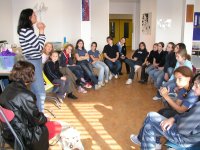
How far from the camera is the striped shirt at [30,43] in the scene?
3.02 meters

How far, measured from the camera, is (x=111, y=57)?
6629mm

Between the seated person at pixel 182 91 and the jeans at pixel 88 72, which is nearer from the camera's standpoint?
the seated person at pixel 182 91

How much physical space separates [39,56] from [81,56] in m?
2.74

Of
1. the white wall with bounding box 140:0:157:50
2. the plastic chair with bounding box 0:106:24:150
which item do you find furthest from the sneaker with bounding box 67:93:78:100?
the white wall with bounding box 140:0:157:50

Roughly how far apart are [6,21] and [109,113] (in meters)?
3.97

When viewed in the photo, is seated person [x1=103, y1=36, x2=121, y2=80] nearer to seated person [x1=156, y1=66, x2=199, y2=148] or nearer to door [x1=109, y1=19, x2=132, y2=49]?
seated person [x1=156, y1=66, x2=199, y2=148]

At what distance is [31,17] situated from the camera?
10.0 feet

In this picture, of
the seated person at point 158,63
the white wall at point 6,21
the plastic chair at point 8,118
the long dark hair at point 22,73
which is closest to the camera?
the plastic chair at point 8,118

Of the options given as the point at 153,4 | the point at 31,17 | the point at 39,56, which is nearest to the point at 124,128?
the point at 39,56

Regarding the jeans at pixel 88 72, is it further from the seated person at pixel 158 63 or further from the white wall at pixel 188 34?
the white wall at pixel 188 34

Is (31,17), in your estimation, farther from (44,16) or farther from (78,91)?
(44,16)

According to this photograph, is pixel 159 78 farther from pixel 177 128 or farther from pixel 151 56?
pixel 177 128

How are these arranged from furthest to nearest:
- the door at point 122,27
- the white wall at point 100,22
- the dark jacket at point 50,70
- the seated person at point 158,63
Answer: the door at point 122,27 < the white wall at point 100,22 < the seated person at point 158,63 < the dark jacket at point 50,70

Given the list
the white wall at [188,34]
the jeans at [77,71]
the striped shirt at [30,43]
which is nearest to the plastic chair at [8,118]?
the striped shirt at [30,43]
